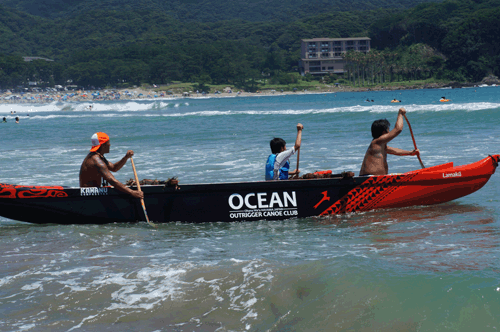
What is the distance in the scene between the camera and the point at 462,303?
16.3 ft

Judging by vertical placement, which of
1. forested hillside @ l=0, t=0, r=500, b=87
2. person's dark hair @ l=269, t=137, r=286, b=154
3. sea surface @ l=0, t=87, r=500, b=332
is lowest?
sea surface @ l=0, t=87, r=500, b=332

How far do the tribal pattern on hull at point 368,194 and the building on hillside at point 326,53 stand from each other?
16974 centimetres

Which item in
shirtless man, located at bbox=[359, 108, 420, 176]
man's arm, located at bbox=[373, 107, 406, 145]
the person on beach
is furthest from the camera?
shirtless man, located at bbox=[359, 108, 420, 176]

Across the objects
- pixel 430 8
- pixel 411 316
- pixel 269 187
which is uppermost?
pixel 430 8

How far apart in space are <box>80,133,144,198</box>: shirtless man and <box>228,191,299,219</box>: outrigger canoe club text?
57.3 inches

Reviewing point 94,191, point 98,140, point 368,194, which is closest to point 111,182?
point 94,191

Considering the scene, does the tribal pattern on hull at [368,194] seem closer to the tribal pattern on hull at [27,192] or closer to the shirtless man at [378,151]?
the shirtless man at [378,151]

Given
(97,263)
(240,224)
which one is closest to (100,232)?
(97,263)

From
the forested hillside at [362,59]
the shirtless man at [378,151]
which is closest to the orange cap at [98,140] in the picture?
the shirtless man at [378,151]

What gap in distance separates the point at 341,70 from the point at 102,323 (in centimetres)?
17742

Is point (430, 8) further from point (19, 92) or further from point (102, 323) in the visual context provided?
point (102, 323)

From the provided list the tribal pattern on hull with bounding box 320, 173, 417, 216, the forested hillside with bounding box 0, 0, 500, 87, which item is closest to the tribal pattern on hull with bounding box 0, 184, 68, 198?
the tribal pattern on hull with bounding box 320, 173, 417, 216

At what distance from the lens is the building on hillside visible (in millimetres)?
177000

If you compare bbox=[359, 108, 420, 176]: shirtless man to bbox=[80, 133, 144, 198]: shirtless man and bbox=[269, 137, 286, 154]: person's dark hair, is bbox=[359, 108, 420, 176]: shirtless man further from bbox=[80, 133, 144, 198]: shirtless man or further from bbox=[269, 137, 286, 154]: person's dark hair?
bbox=[80, 133, 144, 198]: shirtless man
